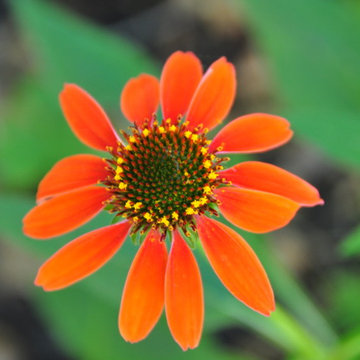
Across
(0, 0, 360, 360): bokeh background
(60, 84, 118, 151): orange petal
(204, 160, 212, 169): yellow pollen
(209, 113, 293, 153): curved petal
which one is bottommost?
(0, 0, 360, 360): bokeh background

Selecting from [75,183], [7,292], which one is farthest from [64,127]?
[75,183]

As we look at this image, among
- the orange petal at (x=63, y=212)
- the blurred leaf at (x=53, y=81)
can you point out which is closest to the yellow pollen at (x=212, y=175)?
the orange petal at (x=63, y=212)

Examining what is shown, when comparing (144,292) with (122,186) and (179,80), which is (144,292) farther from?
(179,80)

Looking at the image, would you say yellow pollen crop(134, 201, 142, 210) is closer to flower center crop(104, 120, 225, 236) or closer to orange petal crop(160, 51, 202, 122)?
flower center crop(104, 120, 225, 236)

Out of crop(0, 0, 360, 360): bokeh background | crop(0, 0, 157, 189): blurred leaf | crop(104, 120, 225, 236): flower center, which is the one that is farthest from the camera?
crop(0, 0, 157, 189): blurred leaf

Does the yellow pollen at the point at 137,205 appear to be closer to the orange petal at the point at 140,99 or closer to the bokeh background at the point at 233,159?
the orange petal at the point at 140,99

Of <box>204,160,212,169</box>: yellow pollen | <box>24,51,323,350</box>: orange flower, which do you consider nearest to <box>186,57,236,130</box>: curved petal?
<box>24,51,323,350</box>: orange flower

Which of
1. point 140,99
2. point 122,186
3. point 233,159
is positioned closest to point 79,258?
point 122,186
